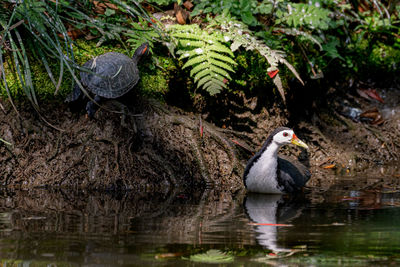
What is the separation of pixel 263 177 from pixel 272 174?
13 centimetres

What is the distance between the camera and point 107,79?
6.20 m

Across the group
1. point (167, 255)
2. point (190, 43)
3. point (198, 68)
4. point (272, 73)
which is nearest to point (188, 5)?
point (190, 43)

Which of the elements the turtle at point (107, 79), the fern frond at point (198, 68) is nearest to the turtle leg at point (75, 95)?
the turtle at point (107, 79)

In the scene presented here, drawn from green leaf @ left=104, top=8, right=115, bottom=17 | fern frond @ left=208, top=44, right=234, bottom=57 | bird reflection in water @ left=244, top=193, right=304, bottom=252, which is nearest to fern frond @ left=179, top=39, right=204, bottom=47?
fern frond @ left=208, top=44, right=234, bottom=57

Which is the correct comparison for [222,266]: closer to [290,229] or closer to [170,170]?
[290,229]

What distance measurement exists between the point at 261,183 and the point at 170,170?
44.8 inches

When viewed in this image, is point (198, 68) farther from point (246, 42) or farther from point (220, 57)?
point (246, 42)

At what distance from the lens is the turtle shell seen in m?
6.25

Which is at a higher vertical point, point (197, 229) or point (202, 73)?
point (202, 73)

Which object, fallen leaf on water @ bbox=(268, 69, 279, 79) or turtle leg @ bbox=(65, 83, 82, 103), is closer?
turtle leg @ bbox=(65, 83, 82, 103)

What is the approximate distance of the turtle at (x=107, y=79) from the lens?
625 cm

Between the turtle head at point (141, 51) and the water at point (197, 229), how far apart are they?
2000mm

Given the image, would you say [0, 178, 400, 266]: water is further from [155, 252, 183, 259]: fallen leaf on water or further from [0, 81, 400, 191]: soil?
[0, 81, 400, 191]: soil

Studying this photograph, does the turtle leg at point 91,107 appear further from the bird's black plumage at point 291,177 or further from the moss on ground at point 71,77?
the bird's black plumage at point 291,177
